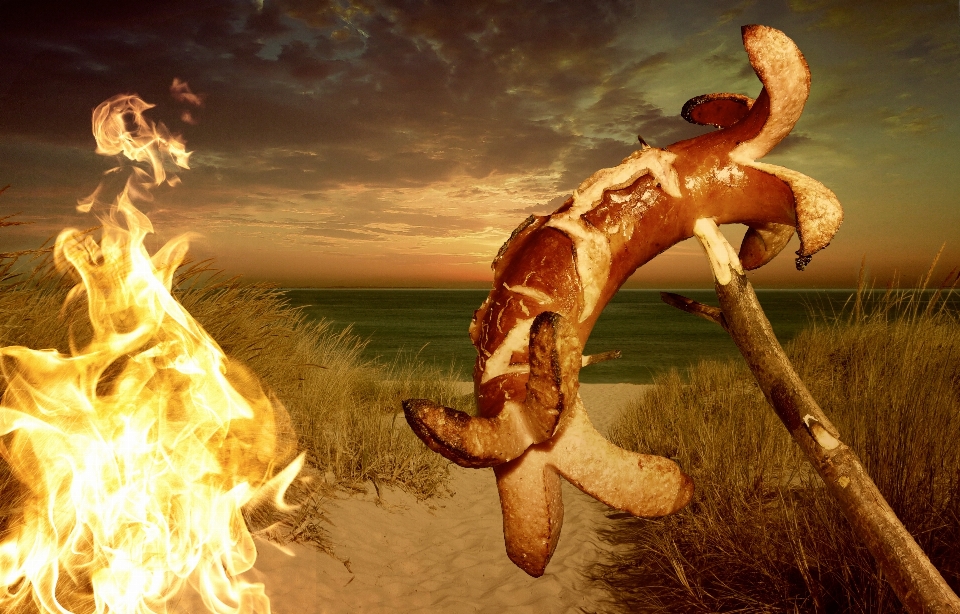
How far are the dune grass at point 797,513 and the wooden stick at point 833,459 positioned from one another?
1.97 m

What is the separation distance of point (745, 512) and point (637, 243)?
13.0 ft

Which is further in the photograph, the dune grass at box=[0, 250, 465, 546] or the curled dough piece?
the dune grass at box=[0, 250, 465, 546]

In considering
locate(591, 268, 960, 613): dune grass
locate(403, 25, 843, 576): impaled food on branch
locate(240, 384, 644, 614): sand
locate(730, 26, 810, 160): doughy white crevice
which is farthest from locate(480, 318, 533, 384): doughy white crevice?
locate(240, 384, 644, 614): sand

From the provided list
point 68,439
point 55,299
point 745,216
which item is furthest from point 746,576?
point 55,299

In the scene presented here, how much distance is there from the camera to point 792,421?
1227 mm

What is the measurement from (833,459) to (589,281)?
0.77 metres

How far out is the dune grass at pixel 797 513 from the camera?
10.2ft

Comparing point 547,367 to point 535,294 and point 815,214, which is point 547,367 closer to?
point 535,294

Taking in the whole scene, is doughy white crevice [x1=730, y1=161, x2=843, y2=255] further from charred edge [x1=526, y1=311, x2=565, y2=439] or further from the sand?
the sand

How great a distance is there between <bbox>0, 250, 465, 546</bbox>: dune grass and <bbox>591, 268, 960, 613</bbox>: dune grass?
2568 millimetres

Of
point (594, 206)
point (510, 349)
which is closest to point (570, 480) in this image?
point (510, 349)

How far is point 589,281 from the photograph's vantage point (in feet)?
3.38

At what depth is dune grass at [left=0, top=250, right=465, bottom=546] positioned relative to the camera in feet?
13.4

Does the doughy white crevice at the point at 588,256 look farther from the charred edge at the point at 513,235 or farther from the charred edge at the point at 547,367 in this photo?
the charred edge at the point at 547,367
